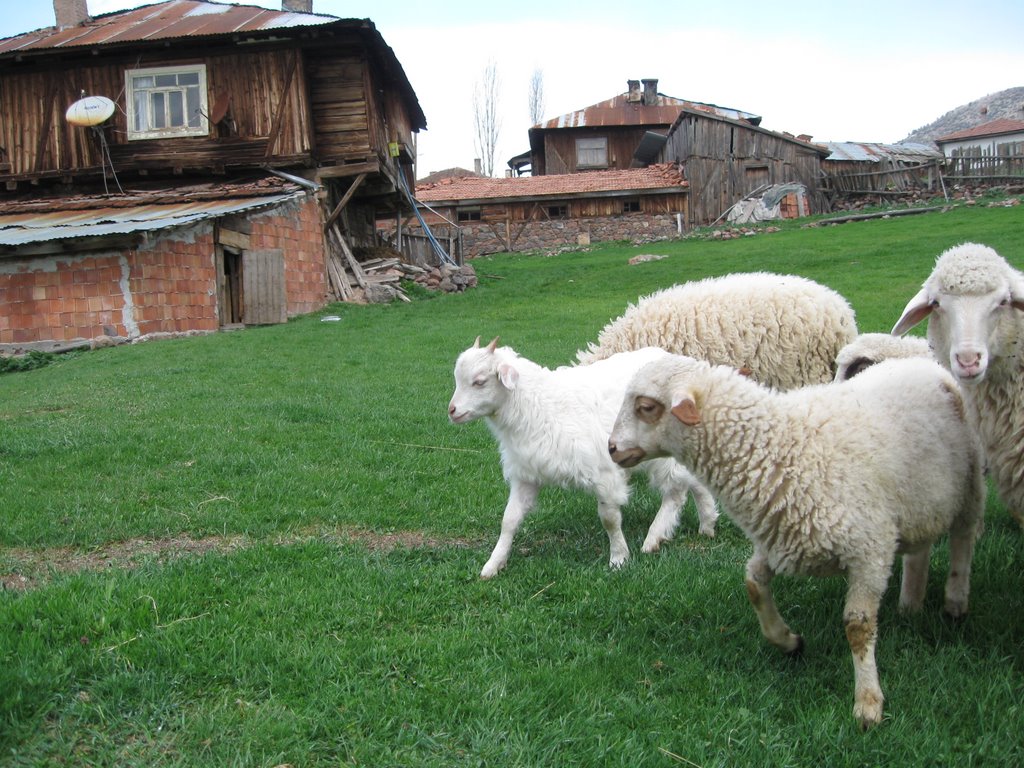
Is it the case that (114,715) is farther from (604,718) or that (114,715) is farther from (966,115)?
(966,115)

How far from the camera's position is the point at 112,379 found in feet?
38.4

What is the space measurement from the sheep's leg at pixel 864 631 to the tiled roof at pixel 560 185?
35.2 meters

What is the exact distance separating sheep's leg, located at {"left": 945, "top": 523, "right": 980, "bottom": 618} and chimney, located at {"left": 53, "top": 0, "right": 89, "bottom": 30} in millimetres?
27313

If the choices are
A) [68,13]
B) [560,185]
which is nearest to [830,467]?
[68,13]

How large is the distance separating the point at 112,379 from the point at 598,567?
9.31m

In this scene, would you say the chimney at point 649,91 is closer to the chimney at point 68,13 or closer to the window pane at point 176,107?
the chimney at point 68,13

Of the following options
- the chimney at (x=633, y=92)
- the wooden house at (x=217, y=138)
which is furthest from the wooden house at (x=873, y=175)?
the wooden house at (x=217, y=138)

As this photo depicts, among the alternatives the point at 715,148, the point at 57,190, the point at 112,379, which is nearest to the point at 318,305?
the point at 57,190

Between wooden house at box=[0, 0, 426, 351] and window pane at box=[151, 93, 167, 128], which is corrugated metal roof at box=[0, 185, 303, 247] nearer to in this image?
wooden house at box=[0, 0, 426, 351]

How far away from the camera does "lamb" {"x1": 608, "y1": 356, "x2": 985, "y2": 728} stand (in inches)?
124

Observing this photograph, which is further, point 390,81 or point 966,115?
point 966,115

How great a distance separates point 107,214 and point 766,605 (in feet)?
61.7

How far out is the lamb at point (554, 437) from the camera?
4.88 meters

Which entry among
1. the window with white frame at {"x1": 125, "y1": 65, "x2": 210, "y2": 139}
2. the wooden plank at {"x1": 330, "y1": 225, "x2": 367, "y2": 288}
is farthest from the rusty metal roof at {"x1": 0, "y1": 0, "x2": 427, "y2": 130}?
the wooden plank at {"x1": 330, "y1": 225, "x2": 367, "y2": 288}
